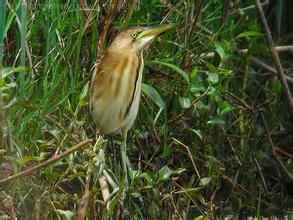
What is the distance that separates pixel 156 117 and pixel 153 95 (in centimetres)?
20

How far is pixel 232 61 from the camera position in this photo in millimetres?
4984

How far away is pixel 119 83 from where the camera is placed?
3510 millimetres

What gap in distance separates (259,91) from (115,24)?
1.24 m

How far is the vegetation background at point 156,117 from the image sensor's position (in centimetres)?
347

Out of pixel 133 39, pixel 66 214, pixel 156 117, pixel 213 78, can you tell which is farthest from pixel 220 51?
pixel 66 214

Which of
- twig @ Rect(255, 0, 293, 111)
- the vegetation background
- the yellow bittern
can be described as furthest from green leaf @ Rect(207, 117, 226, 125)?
the yellow bittern

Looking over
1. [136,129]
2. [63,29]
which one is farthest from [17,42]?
[136,129]

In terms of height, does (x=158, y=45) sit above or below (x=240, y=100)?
above

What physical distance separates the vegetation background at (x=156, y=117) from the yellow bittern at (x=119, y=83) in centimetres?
7

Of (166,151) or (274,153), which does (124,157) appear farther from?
(274,153)

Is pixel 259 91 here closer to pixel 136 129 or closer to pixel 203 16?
pixel 203 16

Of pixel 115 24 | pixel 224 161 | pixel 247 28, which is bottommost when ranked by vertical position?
pixel 224 161

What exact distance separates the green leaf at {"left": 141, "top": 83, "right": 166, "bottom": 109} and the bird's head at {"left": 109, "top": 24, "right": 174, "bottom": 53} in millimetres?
395

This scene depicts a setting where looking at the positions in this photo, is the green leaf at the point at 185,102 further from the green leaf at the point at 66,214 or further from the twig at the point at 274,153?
the green leaf at the point at 66,214
